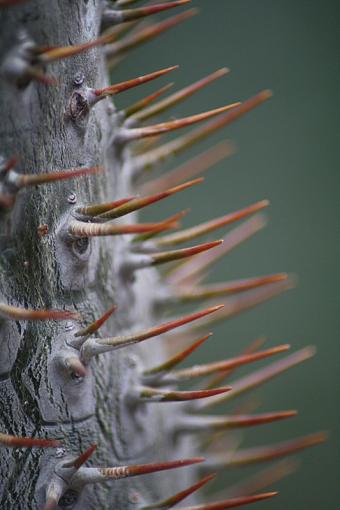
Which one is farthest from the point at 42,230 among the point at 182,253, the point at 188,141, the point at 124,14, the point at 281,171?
the point at 281,171

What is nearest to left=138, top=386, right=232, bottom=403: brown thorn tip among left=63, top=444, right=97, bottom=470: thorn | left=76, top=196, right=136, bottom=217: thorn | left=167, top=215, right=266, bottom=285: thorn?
left=63, top=444, right=97, bottom=470: thorn

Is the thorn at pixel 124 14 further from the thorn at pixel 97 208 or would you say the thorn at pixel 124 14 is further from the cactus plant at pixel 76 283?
the thorn at pixel 97 208

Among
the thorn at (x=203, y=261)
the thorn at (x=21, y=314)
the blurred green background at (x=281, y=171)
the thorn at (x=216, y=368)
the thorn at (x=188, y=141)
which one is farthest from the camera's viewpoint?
the blurred green background at (x=281, y=171)

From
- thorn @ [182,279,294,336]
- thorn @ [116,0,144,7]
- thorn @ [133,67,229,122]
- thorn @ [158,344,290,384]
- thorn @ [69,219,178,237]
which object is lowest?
thorn @ [158,344,290,384]

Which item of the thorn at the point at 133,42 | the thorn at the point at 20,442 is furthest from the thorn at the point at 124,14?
the thorn at the point at 20,442

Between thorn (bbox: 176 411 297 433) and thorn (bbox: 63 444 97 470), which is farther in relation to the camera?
thorn (bbox: 176 411 297 433)

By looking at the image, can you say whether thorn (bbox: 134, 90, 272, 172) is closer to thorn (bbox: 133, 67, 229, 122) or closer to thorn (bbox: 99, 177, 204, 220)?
thorn (bbox: 133, 67, 229, 122)

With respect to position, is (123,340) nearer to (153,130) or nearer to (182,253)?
(182,253)

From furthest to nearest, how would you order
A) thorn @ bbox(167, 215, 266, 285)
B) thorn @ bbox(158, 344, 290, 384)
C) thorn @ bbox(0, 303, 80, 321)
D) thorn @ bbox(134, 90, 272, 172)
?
thorn @ bbox(167, 215, 266, 285), thorn @ bbox(134, 90, 272, 172), thorn @ bbox(158, 344, 290, 384), thorn @ bbox(0, 303, 80, 321)
